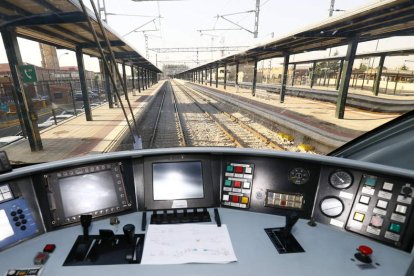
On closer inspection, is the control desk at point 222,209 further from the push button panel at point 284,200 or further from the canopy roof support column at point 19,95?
the canopy roof support column at point 19,95

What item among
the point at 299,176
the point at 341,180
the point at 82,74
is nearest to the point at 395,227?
the point at 341,180

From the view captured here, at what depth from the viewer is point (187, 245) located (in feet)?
5.61

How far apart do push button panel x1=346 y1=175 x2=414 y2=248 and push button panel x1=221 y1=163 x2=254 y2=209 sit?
2.74 feet

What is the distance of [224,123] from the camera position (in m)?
13.1

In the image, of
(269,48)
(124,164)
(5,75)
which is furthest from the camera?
(269,48)

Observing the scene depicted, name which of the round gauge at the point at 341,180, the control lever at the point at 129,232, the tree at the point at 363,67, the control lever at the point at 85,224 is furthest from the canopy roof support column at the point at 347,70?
the tree at the point at 363,67

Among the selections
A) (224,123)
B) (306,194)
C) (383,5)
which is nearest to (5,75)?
(306,194)

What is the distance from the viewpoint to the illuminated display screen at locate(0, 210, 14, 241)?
1601mm

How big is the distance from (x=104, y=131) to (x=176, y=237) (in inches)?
339

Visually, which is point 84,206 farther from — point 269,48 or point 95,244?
point 269,48

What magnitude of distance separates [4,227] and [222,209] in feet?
5.43

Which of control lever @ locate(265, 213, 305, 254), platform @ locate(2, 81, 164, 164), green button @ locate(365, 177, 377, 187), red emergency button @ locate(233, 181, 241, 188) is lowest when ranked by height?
platform @ locate(2, 81, 164, 164)

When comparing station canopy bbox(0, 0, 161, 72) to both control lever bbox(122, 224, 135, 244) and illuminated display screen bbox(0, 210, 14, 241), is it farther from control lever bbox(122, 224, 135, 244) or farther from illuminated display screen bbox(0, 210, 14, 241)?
control lever bbox(122, 224, 135, 244)

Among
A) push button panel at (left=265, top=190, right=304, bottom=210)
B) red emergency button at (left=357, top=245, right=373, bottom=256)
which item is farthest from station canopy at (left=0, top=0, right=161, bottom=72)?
red emergency button at (left=357, top=245, right=373, bottom=256)
